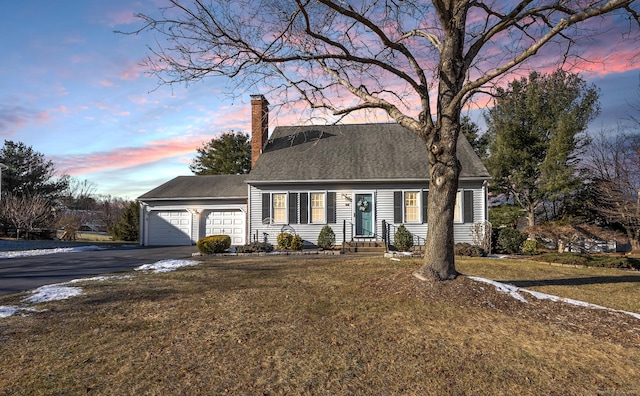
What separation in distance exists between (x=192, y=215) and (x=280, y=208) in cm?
577

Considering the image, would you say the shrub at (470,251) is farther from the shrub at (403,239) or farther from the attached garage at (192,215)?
the attached garage at (192,215)

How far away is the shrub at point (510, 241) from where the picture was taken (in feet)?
49.4

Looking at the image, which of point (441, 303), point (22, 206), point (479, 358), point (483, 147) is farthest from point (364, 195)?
point (22, 206)

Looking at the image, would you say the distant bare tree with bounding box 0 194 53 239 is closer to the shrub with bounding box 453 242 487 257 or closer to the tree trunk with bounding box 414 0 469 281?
the shrub with bounding box 453 242 487 257

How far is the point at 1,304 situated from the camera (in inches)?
224

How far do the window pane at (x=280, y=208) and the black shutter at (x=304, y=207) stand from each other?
0.73m

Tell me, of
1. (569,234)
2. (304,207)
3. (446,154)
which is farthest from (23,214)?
(569,234)

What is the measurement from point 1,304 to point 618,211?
24.1 meters

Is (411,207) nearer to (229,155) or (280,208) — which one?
(280,208)

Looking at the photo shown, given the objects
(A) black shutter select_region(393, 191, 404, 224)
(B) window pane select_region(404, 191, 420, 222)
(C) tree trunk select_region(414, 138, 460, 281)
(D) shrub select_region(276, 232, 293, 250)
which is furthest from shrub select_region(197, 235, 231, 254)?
(C) tree trunk select_region(414, 138, 460, 281)

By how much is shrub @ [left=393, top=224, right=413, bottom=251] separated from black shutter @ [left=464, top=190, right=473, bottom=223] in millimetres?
2585

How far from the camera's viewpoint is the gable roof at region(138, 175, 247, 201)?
63.7 ft

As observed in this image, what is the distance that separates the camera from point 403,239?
50.3 feet

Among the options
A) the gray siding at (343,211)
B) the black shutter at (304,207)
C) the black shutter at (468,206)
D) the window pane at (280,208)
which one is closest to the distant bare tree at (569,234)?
the black shutter at (468,206)
